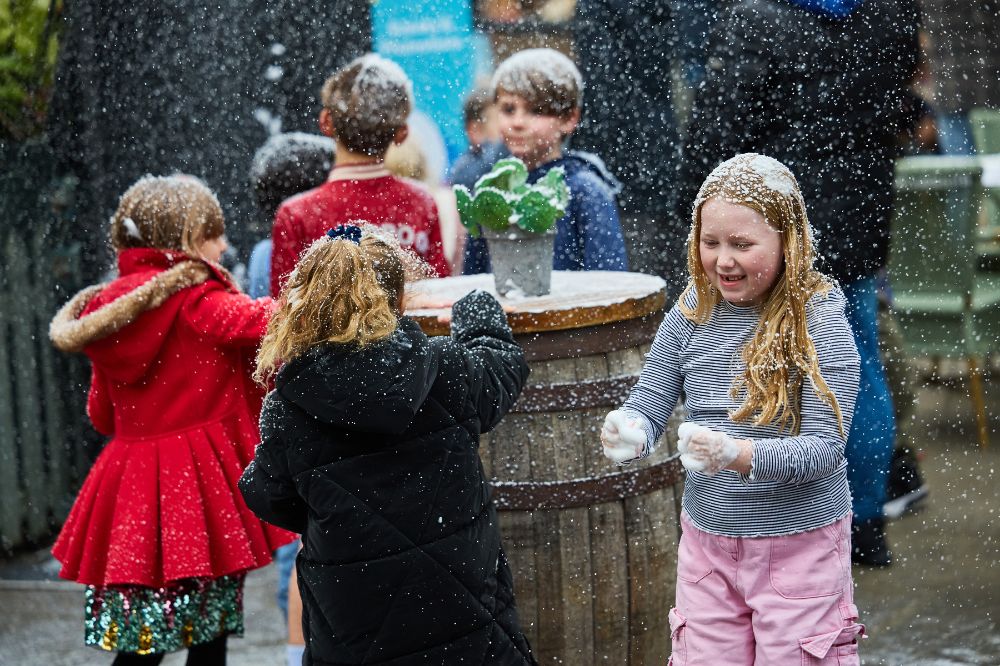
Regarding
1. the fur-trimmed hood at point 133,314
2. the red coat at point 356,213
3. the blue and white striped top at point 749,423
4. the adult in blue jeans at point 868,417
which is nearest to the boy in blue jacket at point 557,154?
the red coat at point 356,213

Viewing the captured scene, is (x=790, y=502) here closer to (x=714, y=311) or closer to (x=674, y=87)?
(x=714, y=311)

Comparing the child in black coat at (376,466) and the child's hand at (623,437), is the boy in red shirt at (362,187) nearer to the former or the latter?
the child in black coat at (376,466)

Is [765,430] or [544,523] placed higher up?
[765,430]

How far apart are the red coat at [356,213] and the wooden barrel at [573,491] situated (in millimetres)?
682

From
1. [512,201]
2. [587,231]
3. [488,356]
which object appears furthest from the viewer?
[587,231]

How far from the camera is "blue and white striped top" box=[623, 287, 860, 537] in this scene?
202cm

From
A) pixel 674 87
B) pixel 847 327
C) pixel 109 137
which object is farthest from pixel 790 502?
pixel 674 87

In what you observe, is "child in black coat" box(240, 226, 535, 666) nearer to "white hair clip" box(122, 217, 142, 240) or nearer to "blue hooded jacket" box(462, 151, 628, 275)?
"white hair clip" box(122, 217, 142, 240)

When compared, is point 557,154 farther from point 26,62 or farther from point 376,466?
point 26,62

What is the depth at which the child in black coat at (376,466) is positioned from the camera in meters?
2.10

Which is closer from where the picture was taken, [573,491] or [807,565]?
[807,565]

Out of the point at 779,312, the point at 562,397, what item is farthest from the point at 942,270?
the point at 779,312

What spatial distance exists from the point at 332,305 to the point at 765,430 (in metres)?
0.76

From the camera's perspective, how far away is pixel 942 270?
5.15 m
